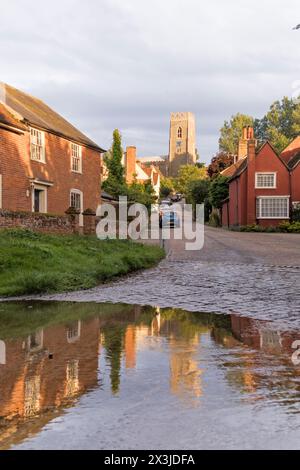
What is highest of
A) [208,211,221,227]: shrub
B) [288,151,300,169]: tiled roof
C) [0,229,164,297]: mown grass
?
[288,151,300,169]: tiled roof

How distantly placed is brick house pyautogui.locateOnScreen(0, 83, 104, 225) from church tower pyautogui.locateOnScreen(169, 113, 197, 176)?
124 meters

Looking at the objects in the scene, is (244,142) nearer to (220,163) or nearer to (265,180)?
(220,163)

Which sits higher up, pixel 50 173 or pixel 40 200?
pixel 50 173

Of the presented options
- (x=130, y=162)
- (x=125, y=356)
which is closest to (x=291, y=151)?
(x=130, y=162)

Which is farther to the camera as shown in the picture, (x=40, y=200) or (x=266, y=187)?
(x=266, y=187)

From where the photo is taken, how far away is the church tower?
159875 millimetres

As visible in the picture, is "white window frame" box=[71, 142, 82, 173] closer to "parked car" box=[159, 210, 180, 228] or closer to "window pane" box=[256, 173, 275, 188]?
"parked car" box=[159, 210, 180, 228]

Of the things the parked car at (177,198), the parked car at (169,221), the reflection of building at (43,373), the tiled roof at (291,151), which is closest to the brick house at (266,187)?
the tiled roof at (291,151)

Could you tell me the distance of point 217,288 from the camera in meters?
13.6

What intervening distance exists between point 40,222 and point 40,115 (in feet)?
41.7

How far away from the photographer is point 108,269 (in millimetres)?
16109

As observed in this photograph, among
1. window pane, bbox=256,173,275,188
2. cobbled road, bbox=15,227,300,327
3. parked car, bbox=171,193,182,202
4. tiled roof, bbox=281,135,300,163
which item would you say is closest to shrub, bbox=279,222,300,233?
window pane, bbox=256,173,275,188
